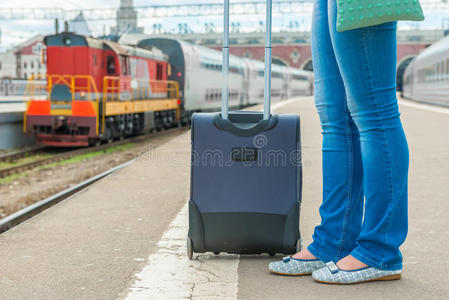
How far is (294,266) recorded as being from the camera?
9.01 ft

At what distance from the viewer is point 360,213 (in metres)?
2.80

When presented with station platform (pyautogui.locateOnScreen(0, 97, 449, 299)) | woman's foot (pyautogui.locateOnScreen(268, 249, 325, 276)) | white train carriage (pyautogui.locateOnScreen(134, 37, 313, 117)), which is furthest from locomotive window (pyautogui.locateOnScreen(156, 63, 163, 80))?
woman's foot (pyautogui.locateOnScreen(268, 249, 325, 276))

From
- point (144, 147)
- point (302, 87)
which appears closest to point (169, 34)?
point (302, 87)

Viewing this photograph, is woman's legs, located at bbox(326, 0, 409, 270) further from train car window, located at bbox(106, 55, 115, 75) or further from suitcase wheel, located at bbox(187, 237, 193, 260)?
train car window, located at bbox(106, 55, 115, 75)

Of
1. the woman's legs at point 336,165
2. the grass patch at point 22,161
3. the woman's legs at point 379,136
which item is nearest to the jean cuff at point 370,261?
the woman's legs at point 379,136

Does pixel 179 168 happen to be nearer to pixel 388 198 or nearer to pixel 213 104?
pixel 388 198

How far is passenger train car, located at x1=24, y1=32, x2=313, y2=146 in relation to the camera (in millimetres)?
14797

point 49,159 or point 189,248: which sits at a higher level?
point 189,248

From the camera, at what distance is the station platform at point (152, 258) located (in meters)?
2.53

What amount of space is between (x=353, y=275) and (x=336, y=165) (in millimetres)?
508

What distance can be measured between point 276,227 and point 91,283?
906 millimetres

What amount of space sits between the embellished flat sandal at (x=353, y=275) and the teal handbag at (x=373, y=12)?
40.9 inches

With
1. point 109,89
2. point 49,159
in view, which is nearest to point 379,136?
point 49,159

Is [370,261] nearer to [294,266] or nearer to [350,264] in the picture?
[350,264]
